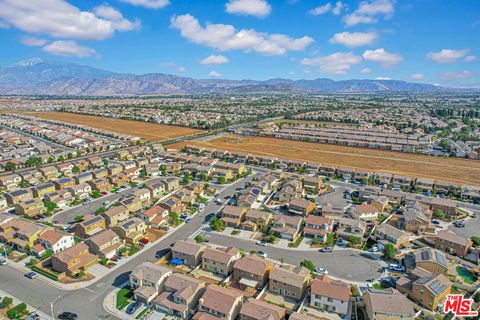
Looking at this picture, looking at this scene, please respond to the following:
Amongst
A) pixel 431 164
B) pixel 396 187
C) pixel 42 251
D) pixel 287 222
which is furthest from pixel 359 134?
pixel 42 251

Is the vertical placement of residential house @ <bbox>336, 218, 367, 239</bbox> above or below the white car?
above

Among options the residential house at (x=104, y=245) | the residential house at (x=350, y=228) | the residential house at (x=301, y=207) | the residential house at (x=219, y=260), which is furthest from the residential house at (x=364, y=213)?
the residential house at (x=104, y=245)

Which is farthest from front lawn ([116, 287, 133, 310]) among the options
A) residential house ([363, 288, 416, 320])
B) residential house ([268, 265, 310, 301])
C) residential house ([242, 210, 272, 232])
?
residential house ([363, 288, 416, 320])

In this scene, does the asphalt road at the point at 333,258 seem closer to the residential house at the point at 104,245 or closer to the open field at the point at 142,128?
the residential house at the point at 104,245

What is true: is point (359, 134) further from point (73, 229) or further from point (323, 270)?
point (73, 229)

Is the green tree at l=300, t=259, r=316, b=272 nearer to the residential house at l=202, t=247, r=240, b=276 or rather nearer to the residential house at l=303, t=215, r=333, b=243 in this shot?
the residential house at l=303, t=215, r=333, b=243

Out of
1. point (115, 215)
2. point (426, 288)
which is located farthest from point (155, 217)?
point (426, 288)
